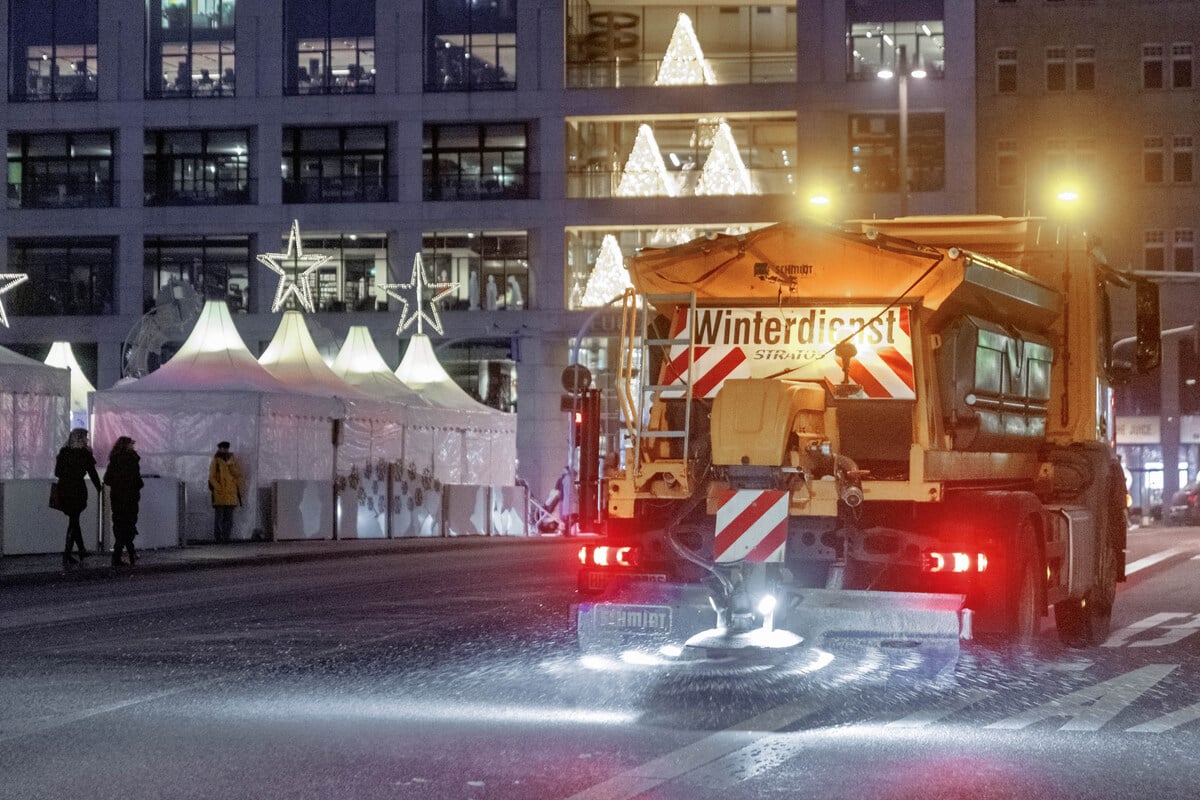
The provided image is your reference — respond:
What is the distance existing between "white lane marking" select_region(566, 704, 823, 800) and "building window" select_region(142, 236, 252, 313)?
5073 cm

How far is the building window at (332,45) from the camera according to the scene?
59438 mm

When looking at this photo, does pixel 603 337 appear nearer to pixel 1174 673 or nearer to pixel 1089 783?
pixel 1174 673

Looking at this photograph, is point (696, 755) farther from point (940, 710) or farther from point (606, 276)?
point (606, 276)

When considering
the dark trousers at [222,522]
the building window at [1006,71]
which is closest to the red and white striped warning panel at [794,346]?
the dark trousers at [222,522]

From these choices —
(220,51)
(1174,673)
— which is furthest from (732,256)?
(220,51)

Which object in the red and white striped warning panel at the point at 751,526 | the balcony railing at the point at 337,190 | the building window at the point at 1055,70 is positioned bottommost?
the red and white striped warning panel at the point at 751,526

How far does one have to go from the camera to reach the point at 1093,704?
1142cm

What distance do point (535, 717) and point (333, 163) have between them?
50339 millimetres

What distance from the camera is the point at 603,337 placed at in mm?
58406

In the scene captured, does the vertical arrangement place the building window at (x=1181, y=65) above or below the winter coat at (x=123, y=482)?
above

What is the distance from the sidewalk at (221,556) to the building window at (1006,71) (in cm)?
2993

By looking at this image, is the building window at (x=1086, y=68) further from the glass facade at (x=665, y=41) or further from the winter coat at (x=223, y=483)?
the winter coat at (x=223, y=483)

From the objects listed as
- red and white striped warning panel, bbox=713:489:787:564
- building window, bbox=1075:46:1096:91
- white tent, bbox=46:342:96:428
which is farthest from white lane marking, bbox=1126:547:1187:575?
building window, bbox=1075:46:1096:91

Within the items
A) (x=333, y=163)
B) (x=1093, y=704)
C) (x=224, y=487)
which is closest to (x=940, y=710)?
(x=1093, y=704)
